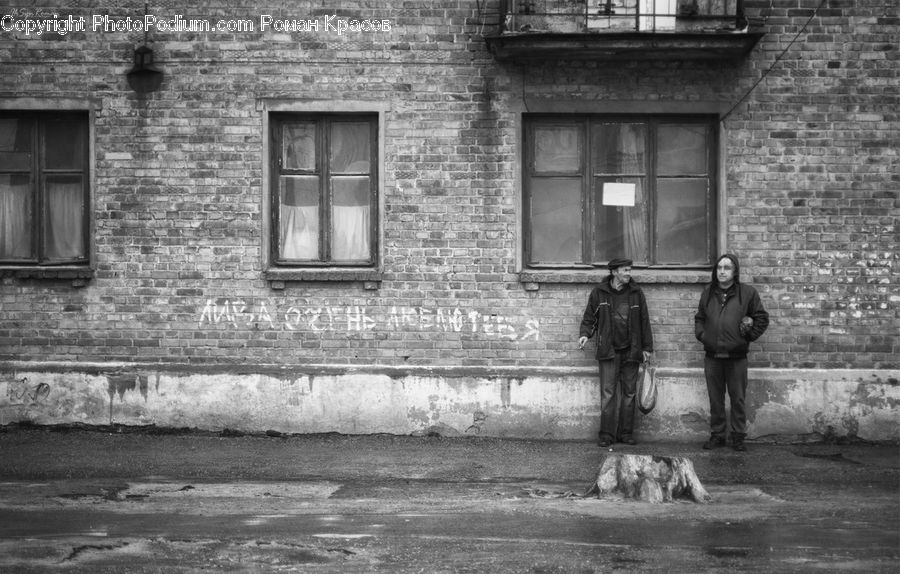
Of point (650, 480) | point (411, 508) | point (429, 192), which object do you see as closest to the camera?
point (411, 508)

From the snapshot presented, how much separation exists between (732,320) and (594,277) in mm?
1505

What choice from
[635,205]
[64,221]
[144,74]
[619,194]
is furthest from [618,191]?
[64,221]

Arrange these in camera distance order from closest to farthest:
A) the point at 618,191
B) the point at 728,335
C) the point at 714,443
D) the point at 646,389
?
the point at 728,335, the point at 714,443, the point at 646,389, the point at 618,191

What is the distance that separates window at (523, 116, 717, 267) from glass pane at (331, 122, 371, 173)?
5.67 feet

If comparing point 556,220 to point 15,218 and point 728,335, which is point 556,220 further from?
point 15,218

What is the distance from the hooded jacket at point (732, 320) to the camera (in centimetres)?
1090

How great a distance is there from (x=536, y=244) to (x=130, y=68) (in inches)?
182

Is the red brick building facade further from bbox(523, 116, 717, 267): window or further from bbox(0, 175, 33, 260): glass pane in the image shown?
bbox(0, 175, 33, 260): glass pane

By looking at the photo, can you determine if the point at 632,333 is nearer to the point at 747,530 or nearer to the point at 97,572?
the point at 747,530

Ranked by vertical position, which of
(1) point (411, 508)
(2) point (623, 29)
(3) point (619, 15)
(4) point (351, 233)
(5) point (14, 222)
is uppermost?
(3) point (619, 15)

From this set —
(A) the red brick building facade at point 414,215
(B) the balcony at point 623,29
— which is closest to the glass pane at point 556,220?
(A) the red brick building facade at point 414,215

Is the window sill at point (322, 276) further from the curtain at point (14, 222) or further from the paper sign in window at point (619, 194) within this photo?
the curtain at point (14, 222)

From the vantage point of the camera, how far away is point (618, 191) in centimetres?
1190

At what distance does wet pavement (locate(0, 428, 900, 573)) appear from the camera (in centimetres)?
666
